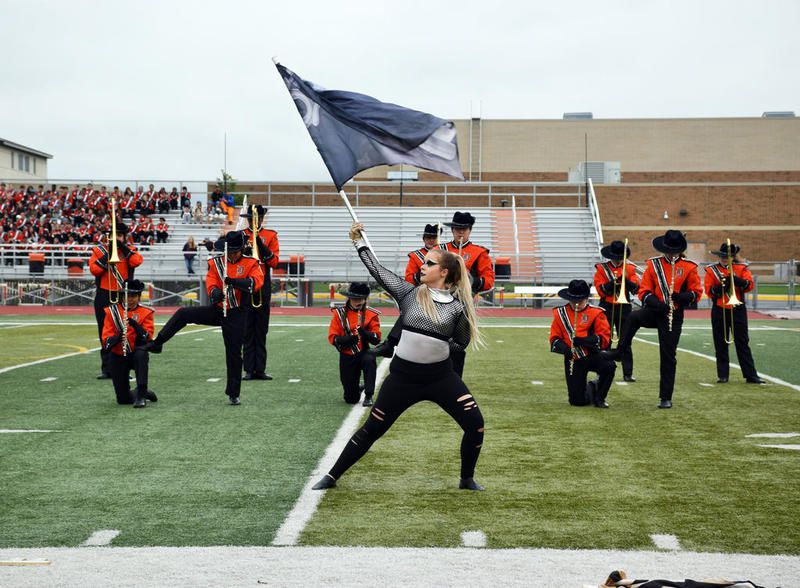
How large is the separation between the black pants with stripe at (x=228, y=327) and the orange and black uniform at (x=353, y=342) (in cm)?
91

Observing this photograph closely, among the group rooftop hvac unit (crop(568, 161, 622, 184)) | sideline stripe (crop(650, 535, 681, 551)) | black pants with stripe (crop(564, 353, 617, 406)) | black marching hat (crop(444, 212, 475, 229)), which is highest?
rooftop hvac unit (crop(568, 161, 622, 184))

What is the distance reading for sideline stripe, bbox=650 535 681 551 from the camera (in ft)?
17.0

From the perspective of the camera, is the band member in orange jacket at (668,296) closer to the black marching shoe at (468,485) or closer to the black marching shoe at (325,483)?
the black marching shoe at (468,485)

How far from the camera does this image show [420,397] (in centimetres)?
621

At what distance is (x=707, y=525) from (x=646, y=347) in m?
12.6

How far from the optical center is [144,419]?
941cm

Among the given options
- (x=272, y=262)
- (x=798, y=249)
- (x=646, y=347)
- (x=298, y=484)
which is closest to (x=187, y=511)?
(x=298, y=484)

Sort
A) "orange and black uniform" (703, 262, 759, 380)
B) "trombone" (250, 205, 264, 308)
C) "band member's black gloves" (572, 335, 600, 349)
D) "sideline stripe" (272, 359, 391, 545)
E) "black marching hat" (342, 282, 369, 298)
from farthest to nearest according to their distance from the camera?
"orange and black uniform" (703, 262, 759, 380)
"trombone" (250, 205, 264, 308)
"black marching hat" (342, 282, 369, 298)
"band member's black gloves" (572, 335, 600, 349)
"sideline stripe" (272, 359, 391, 545)

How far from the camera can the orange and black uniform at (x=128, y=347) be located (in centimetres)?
1006

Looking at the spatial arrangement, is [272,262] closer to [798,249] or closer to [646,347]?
[646,347]

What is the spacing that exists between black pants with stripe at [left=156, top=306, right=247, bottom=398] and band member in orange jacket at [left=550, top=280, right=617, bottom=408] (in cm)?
306

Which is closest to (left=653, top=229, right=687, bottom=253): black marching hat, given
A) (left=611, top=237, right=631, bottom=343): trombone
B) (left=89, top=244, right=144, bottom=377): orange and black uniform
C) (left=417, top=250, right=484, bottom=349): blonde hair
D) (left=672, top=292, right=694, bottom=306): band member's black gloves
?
(left=672, top=292, right=694, bottom=306): band member's black gloves

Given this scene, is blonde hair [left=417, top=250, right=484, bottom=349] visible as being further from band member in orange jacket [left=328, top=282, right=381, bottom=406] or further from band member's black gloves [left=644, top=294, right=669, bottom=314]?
band member's black gloves [left=644, top=294, right=669, bottom=314]

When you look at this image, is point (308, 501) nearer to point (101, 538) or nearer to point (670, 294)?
point (101, 538)
